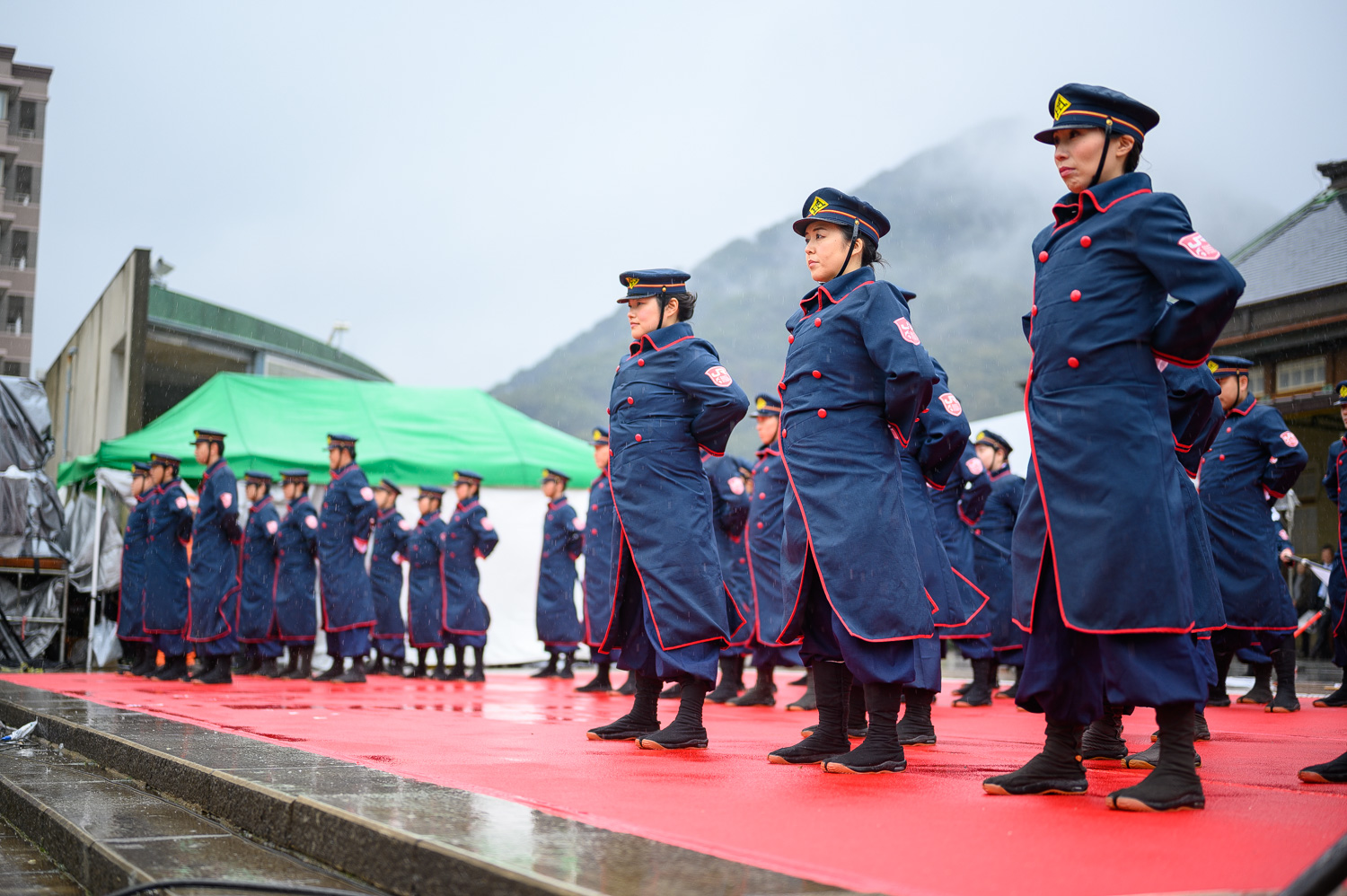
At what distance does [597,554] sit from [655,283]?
15.9ft

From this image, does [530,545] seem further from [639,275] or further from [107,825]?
[107,825]

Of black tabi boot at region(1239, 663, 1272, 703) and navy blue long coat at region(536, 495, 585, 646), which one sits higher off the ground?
navy blue long coat at region(536, 495, 585, 646)

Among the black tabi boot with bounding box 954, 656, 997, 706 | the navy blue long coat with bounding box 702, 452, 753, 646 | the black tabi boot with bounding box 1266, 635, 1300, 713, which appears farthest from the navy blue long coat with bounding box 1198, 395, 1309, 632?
the navy blue long coat with bounding box 702, 452, 753, 646

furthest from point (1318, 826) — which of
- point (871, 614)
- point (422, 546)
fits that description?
point (422, 546)

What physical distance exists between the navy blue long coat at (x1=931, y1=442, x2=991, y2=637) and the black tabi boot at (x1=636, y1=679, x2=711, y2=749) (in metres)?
2.41

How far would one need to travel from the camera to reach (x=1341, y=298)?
20656 millimetres

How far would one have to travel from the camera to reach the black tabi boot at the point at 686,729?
13.3ft

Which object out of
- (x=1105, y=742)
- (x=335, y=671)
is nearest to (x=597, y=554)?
(x=335, y=671)

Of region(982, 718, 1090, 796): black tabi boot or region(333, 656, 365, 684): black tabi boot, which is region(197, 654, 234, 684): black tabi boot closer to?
region(333, 656, 365, 684): black tabi boot

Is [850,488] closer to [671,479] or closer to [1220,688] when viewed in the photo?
[671,479]

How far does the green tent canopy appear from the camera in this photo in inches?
480

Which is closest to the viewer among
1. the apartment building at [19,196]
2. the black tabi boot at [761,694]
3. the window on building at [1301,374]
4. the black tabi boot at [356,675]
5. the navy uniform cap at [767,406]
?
the black tabi boot at [761,694]

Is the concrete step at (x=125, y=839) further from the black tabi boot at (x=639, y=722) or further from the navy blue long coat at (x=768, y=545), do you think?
the navy blue long coat at (x=768, y=545)

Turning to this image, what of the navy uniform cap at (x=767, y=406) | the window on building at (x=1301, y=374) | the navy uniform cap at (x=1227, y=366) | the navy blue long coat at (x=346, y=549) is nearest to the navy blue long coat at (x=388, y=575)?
the navy blue long coat at (x=346, y=549)
